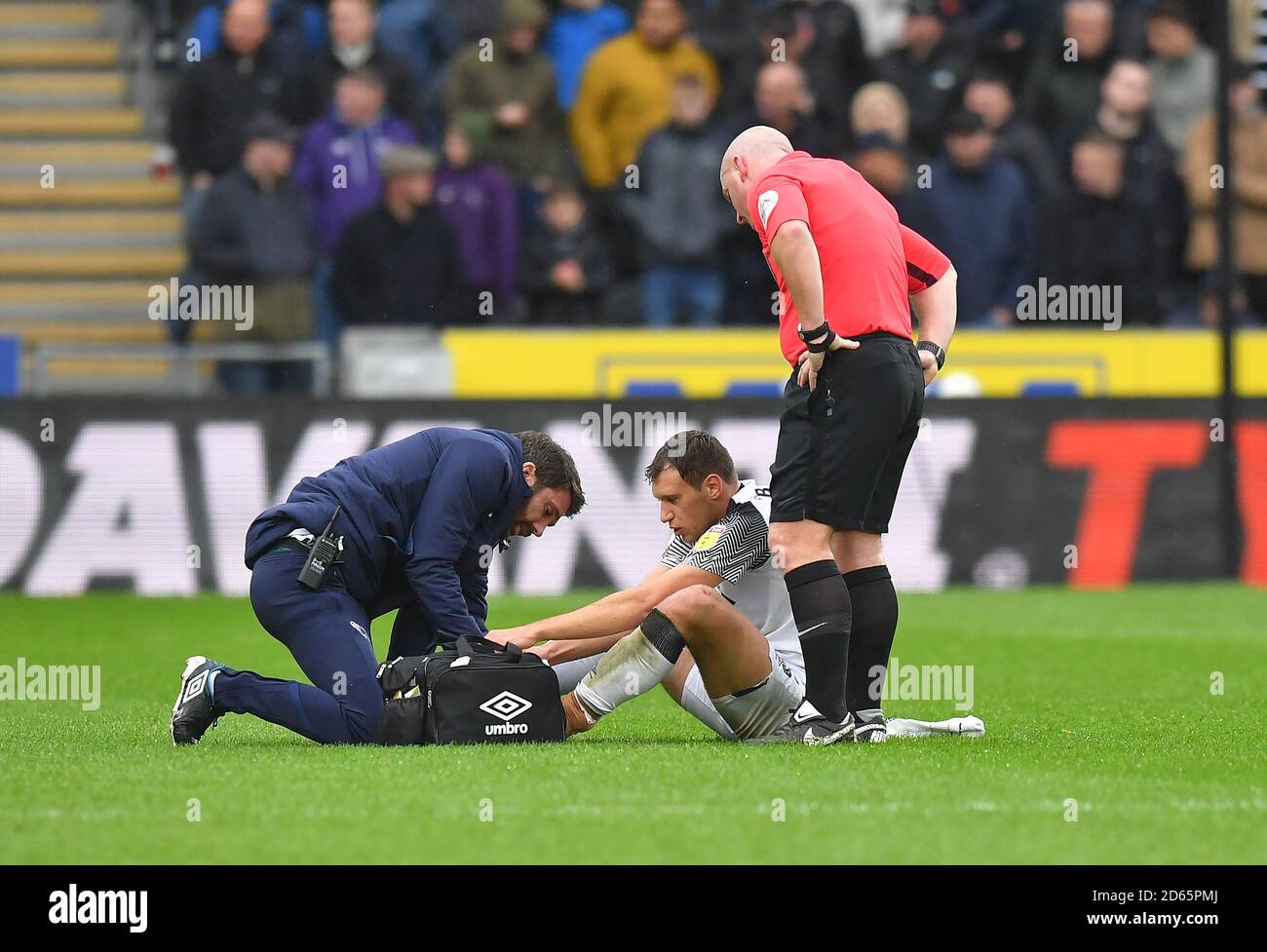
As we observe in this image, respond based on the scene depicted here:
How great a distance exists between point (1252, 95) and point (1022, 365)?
355 centimetres

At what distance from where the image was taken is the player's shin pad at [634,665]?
7.30 metres

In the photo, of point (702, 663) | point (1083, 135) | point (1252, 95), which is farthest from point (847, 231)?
point (1252, 95)

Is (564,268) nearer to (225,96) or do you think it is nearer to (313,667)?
(225,96)

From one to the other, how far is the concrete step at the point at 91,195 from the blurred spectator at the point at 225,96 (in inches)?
97.7

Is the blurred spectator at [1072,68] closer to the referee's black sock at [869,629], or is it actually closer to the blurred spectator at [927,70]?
the blurred spectator at [927,70]

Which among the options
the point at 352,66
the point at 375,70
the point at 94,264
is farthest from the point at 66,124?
the point at 375,70

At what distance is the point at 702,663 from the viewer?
7363 mm

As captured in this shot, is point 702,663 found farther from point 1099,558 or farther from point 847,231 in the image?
point 1099,558

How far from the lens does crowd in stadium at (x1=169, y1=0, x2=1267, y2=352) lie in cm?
1566

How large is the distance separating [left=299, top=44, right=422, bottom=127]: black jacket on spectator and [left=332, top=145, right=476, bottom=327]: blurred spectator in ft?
2.18

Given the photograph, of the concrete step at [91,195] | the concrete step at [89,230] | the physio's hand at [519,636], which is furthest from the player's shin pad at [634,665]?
the concrete step at [91,195]

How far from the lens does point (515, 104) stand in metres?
16.3

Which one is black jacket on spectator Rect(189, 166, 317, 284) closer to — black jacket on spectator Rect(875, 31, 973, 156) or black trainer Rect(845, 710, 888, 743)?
black jacket on spectator Rect(875, 31, 973, 156)
